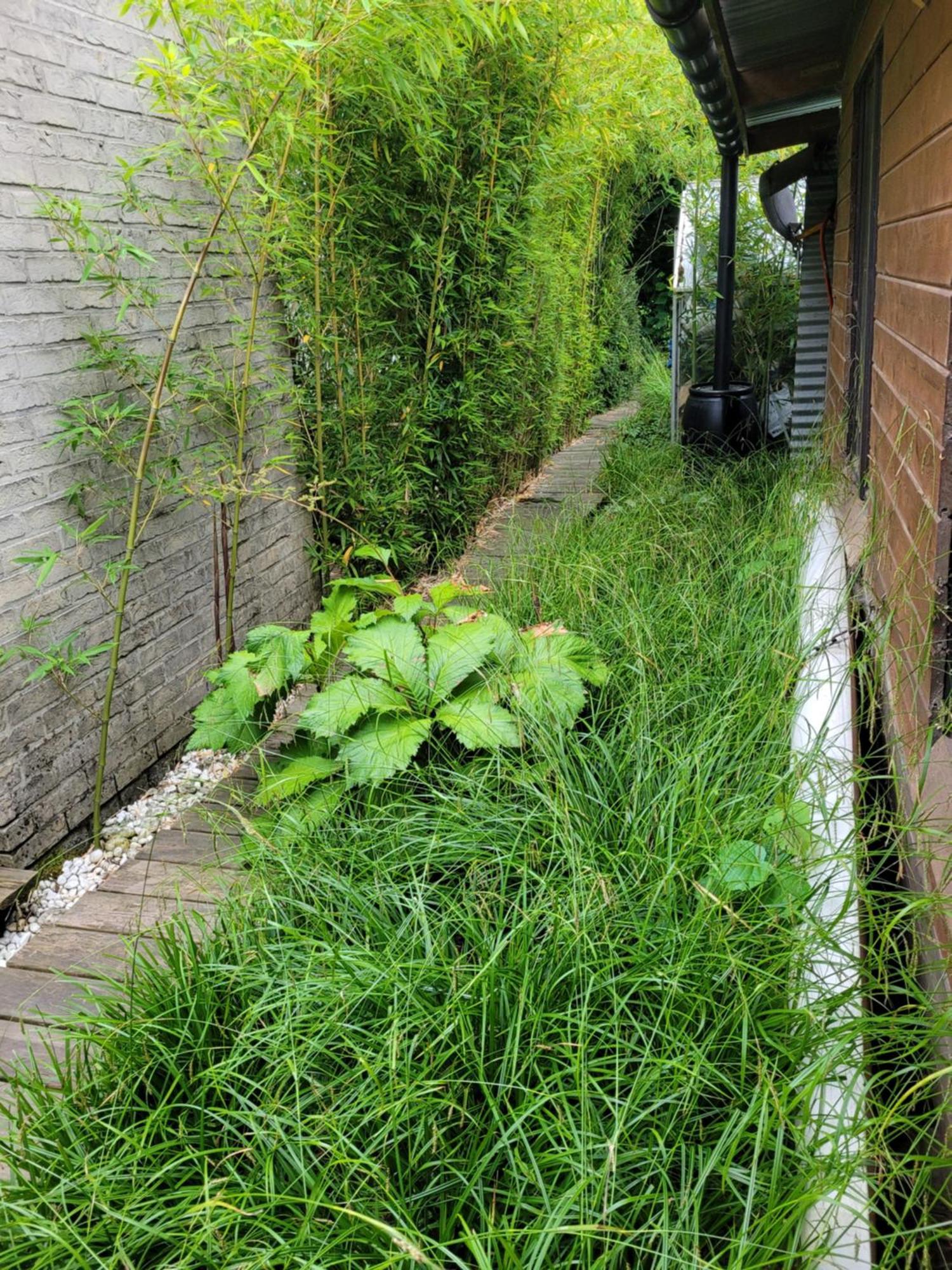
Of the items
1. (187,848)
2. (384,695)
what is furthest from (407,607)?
(187,848)

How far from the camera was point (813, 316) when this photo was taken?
5.54m

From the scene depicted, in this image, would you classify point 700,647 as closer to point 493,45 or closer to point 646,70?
point 493,45

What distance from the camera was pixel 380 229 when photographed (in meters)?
4.10

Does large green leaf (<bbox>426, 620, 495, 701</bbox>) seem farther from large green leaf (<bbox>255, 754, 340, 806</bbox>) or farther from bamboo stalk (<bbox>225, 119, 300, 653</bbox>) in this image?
bamboo stalk (<bbox>225, 119, 300, 653</bbox>)

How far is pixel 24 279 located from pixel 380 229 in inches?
77.7

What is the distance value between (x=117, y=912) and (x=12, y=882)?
342 millimetres

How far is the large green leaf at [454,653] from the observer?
2.20 metres

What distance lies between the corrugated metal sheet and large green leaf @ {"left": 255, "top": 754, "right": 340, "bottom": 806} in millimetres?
4124

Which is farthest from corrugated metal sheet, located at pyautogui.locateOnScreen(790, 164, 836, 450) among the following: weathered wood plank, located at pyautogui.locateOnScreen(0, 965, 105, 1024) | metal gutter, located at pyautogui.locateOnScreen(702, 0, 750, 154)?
weathered wood plank, located at pyautogui.locateOnScreen(0, 965, 105, 1024)

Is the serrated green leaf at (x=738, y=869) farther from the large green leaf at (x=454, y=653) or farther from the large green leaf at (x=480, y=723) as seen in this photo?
the large green leaf at (x=454, y=653)

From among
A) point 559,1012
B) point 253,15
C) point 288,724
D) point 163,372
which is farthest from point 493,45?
point 559,1012

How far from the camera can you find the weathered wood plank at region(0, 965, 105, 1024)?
6.12ft

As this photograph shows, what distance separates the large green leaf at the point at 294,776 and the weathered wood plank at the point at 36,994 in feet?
1.57

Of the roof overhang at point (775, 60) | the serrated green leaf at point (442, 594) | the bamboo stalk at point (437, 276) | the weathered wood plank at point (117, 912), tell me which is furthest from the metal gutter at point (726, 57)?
the weathered wood plank at point (117, 912)
